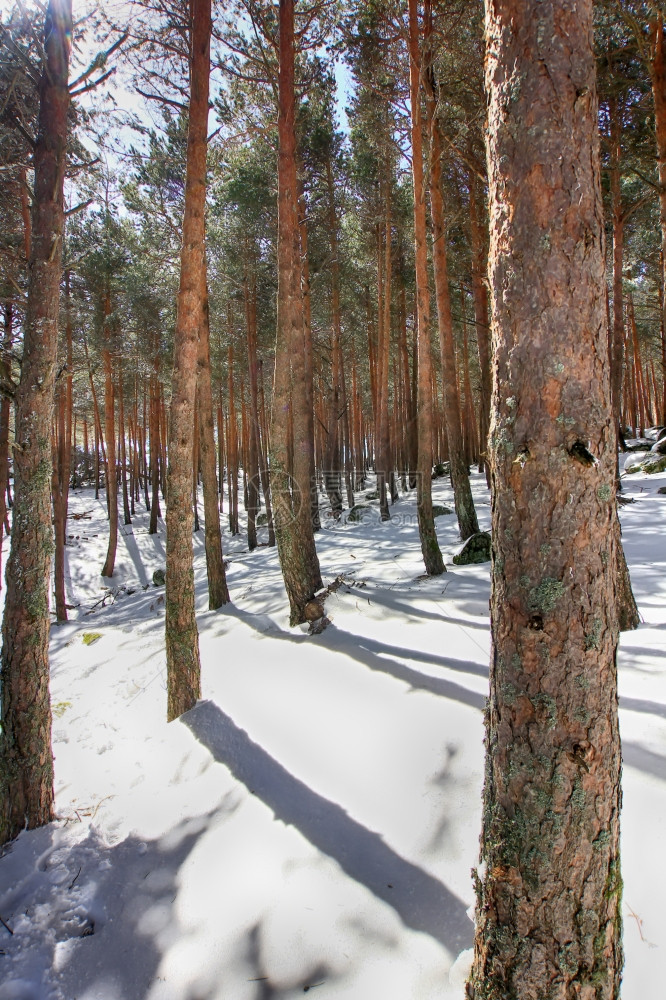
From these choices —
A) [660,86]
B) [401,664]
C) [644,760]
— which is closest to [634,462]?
[660,86]

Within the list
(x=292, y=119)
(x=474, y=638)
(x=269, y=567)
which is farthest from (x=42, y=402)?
(x=269, y=567)

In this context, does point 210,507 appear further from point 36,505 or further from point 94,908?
point 94,908

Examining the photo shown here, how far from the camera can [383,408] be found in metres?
13.6

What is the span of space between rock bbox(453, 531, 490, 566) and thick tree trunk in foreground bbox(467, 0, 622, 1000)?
6.16 meters

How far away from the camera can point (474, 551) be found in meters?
7.55

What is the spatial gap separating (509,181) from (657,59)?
8.69 metres

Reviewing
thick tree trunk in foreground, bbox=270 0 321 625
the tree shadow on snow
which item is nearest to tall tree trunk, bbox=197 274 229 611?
thick tree trunk in foreground, bbox=270 0 321 625

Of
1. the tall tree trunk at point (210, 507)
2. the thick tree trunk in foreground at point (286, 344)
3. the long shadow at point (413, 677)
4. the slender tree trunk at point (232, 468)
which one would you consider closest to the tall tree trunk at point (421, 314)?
the thick tree trunk in foreground at point (286, 344)

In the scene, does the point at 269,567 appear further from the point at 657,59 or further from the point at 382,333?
the point at 657,59

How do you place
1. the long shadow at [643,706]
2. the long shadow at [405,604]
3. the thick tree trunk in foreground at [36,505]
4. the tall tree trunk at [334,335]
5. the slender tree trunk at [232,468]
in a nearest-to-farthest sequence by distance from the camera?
1. the long shadow at [643,706]
2. the thick tree trunk in foreground at [36,505]
3. the long shadow at [405,604]
4. the tall tree trunk at [334,335]
5. the slender tree trunk at [232,468]

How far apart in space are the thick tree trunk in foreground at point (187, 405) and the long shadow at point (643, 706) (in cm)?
347

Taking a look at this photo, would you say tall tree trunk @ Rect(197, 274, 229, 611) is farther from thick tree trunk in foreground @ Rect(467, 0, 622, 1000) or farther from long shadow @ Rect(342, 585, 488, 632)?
thick tree trunk in foreground @ Rect(467, 0, 622, 1000)

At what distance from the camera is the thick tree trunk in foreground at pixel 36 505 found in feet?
11.8

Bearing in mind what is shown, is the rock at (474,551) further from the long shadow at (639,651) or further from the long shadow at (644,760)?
the long shadow at (644,760)
